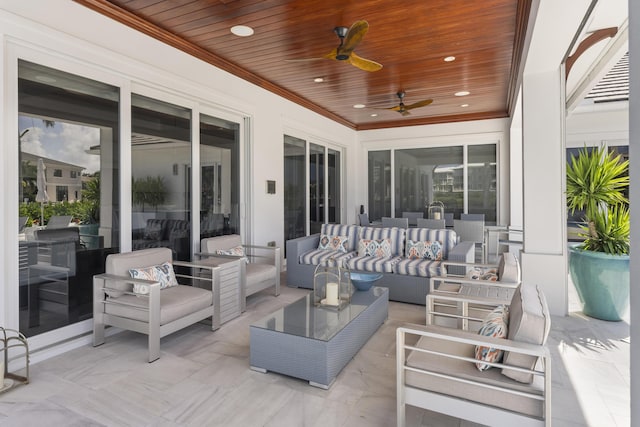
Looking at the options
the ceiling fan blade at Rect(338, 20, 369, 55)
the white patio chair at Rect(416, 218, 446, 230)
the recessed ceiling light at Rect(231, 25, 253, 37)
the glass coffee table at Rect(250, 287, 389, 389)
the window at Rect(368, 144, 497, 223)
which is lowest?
the glass coffee table at Rect(250, 287, 389, 389)

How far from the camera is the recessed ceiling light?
3.96 meters

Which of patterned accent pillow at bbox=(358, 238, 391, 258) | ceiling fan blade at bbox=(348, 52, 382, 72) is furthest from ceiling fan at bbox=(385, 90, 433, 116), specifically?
patterned accent pillow at bbox=(358, 238, 391, 258)

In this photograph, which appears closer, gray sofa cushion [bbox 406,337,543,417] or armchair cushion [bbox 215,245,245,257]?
gray sofa cushion [bbox 406,337,543,417]

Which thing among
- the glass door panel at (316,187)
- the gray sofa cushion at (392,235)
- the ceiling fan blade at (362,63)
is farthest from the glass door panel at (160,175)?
the glass door panel at (316,187)

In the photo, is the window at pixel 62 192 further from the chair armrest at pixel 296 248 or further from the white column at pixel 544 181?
the white column at pixel 544 181

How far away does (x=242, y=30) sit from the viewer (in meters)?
4.02

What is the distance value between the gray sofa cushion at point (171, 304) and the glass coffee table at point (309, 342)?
84cm

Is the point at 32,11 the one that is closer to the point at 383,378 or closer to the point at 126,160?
the point at 126,160

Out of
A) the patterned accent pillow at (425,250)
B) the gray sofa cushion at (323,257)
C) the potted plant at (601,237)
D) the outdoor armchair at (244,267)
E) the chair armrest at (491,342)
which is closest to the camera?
the chair armrest at (491,342)

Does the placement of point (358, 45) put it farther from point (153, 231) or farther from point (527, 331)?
point (527, 331)

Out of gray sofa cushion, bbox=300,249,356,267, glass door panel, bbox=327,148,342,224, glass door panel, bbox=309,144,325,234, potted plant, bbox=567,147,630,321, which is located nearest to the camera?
potted plant, bbox=567,147,630,321

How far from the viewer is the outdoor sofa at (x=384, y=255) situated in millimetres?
4492

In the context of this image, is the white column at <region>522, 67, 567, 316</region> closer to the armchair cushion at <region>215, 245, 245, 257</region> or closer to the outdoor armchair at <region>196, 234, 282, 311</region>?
the outdoor armchair at <region>196, 234, 282, 311</region>

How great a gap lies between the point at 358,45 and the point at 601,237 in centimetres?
339
